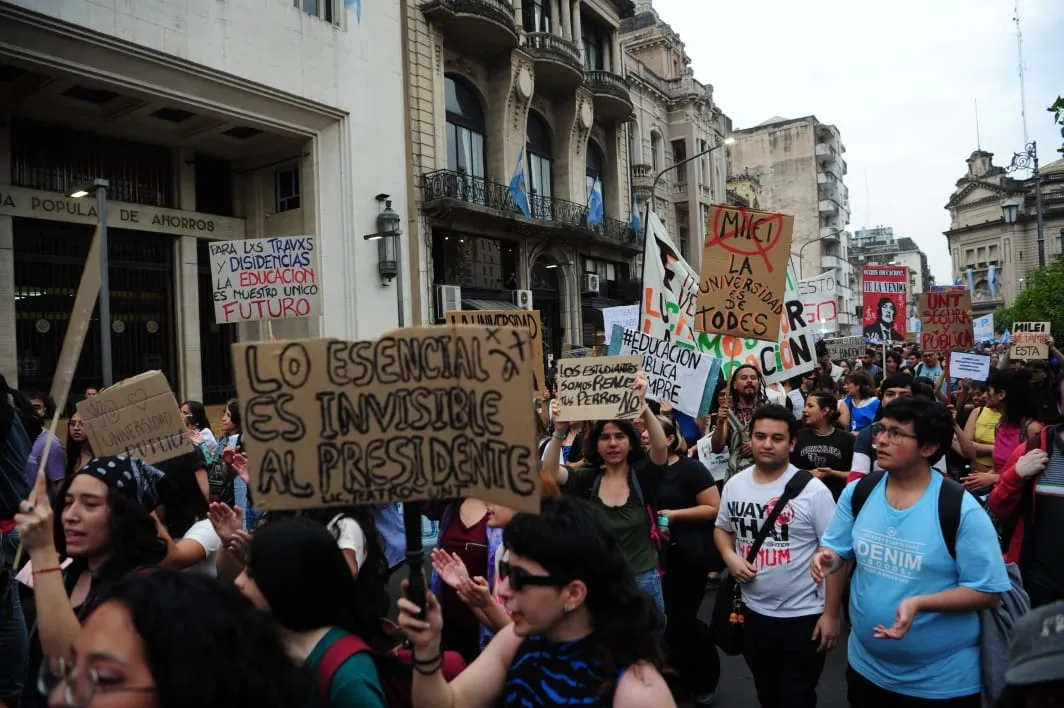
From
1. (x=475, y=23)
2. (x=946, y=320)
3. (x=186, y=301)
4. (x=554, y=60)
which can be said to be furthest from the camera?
(x=554, y=60)

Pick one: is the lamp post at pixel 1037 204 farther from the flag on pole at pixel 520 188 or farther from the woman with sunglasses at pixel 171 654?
the woman with sunglasses at pixel 171 654

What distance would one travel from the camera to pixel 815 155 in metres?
70.4

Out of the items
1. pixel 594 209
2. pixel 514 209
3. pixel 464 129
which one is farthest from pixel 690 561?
pixel 594 209

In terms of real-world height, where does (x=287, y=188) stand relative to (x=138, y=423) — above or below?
above

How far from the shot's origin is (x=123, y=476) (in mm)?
3246

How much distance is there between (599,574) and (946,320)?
11462 mm

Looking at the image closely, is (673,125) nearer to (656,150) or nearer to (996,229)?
(656,150)

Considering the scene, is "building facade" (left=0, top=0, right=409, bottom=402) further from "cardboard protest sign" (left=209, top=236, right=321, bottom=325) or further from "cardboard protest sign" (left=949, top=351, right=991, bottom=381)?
"cardboard protest sign" (left=949, top=351, right=991, bottom=381)

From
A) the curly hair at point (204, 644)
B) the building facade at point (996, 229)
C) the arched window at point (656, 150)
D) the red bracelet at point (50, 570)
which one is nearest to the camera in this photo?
the curly hair at point (204, 644)

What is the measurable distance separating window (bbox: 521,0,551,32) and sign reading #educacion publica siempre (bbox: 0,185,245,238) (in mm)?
11457

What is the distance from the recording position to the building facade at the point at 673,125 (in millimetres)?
33500

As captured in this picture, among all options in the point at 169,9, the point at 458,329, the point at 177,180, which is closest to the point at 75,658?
the point at 458,329

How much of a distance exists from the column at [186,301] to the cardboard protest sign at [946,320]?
14053mm

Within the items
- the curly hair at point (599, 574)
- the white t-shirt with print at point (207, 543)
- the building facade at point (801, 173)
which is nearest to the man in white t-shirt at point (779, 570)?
the curly hair at point (599, 574)
